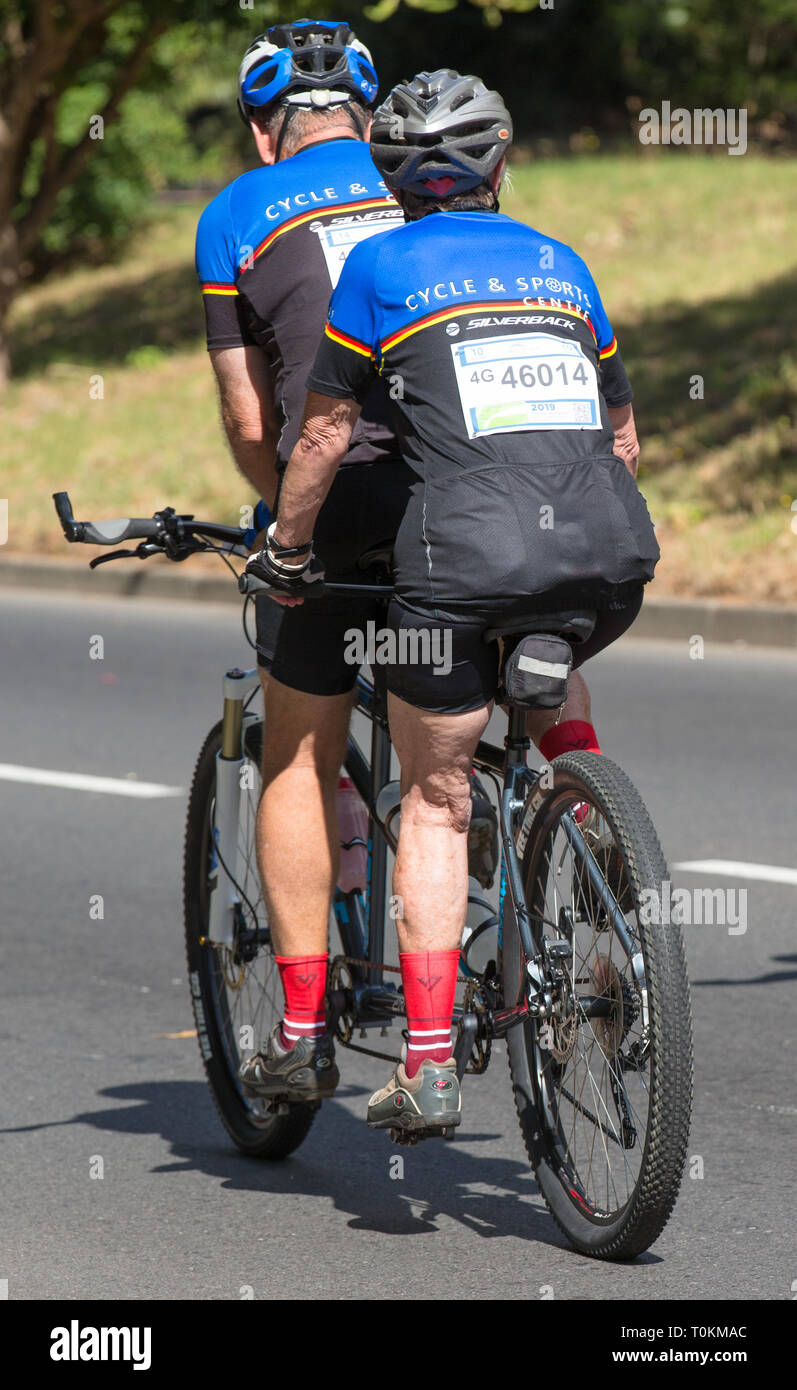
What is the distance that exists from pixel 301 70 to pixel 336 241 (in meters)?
0.39

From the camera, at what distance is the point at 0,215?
21234mm

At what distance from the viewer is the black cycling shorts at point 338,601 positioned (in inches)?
150

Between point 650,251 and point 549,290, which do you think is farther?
point 650,251

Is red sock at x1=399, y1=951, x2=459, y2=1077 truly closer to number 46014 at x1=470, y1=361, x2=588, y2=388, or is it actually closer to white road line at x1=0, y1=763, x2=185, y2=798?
number 46014 at x1=470, y1=361, x2=588, y2=388

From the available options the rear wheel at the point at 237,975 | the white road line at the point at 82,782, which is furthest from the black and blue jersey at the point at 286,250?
the white road line at the point at 82,782

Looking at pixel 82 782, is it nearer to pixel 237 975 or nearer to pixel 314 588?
pixel 237 975

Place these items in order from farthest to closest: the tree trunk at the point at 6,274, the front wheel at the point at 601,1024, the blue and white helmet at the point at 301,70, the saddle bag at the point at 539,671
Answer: the tree trunk at the point at 6,274 < the blue and white helmet at the point at 301,70 < the saddle bag at the point at 539,671 < the front wheel at the point at 601,1024

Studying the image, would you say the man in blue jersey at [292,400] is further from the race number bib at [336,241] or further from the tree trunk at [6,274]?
the tree trunk at [6,274]

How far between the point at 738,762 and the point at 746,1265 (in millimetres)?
4788

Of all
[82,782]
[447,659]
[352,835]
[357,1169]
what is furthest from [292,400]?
[82,782]

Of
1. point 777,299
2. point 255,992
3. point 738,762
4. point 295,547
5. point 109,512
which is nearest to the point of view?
point 295,547

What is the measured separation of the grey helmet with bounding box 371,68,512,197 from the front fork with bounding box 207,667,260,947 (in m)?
1.12
